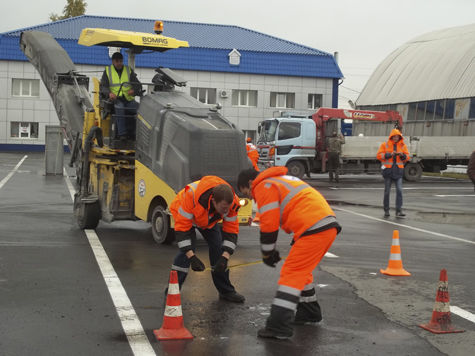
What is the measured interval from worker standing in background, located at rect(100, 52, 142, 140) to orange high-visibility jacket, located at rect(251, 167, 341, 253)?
6.43 m

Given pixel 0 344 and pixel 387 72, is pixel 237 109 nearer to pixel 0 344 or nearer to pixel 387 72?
pixel 387 72

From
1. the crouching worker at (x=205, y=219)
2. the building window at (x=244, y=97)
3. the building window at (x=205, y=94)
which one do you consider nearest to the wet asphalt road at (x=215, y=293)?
the crouching worker at (x=205, y=219)

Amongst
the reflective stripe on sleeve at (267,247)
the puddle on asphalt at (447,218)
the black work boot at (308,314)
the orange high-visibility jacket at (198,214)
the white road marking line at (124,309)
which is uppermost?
the orange high-visibility jacket at (198,214)

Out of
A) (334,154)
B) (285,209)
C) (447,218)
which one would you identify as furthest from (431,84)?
(285,209)

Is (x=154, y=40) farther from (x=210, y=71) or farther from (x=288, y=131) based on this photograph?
(x=210, y=71)

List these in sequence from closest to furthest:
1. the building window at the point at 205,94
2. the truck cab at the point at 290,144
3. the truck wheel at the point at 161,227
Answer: the truck wheel at the point at 161,227 → the truck cab at the point at 290,144 → the building window at the point at 205,94

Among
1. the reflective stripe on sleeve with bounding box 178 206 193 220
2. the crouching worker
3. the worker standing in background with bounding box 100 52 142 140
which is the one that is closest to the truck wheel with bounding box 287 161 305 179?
the worker standing in background with bounding box 100 52 142 140

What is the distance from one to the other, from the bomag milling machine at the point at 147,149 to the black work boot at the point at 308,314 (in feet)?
13.6

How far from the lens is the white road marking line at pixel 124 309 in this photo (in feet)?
19.1

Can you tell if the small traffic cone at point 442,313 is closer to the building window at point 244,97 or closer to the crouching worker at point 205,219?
the crouching worker at point 205,219

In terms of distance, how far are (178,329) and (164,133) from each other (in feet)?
17.4

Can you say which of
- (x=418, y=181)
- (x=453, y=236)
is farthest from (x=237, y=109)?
(x=453, y=236)

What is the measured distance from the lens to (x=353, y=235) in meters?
13.2

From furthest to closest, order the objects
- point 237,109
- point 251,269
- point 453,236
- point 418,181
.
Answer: point 237,109 → point 418,181 → point 453,236 → point 251,269
